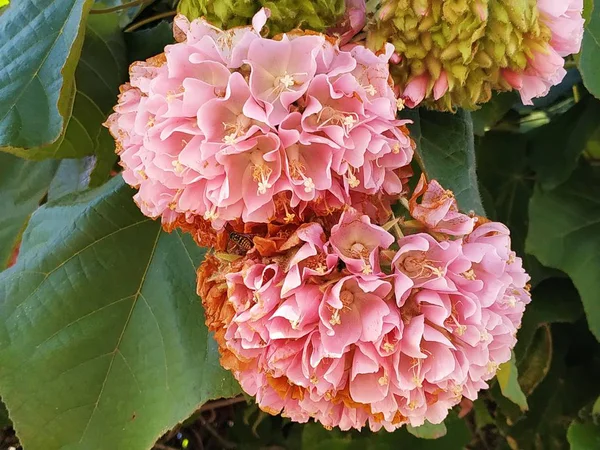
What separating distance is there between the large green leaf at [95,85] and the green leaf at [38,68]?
104 millimetres

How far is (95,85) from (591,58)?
549 mm

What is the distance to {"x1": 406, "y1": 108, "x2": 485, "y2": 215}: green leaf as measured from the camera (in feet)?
1.86

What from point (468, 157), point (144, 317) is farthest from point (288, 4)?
point (144, 317)

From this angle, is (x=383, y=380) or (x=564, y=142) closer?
(x=383, y=380)

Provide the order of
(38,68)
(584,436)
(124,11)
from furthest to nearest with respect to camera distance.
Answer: (584,436) → (124,11) → (38,68)

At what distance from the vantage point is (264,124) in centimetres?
41

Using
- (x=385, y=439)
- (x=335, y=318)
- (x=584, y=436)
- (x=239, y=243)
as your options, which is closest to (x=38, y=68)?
(x=239, y=243)

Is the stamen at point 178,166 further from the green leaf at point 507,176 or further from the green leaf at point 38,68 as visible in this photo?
the green leaf at point 507,176

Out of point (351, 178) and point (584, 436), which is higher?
point (351, 178)

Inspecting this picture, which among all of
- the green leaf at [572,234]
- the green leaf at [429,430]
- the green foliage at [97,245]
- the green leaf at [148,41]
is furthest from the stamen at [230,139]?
the green leaf at [572,234]

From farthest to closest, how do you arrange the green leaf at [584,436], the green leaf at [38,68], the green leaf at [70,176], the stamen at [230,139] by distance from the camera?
the green leaf at [584,436] < the green leaf at [70,176] < the green leaf at [38,68] < the stamen at [230,139]

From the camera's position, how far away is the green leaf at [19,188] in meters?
0.84

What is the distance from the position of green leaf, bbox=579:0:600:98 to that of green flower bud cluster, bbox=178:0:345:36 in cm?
33

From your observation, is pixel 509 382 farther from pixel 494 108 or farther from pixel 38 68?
pixel 38 68
